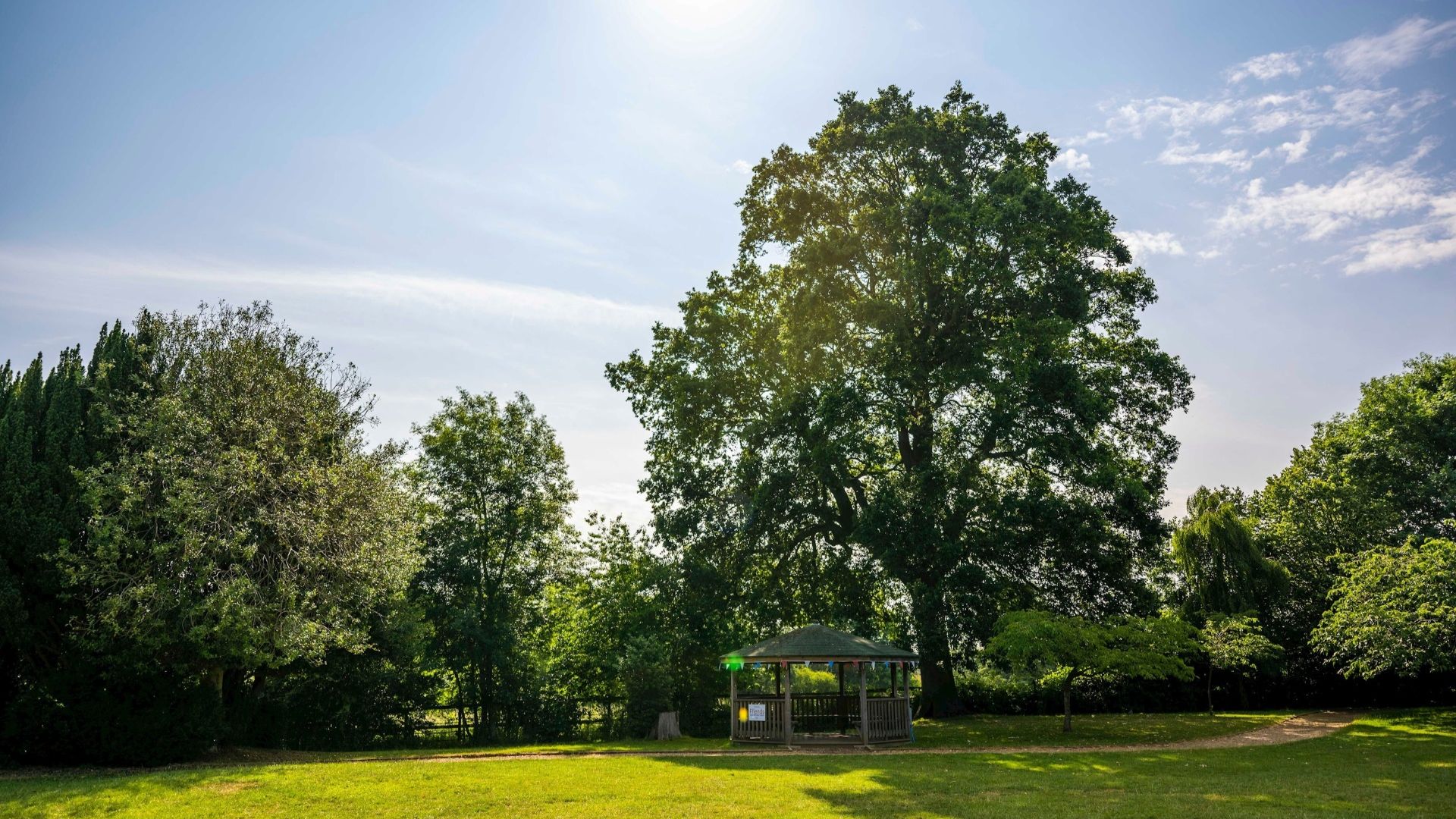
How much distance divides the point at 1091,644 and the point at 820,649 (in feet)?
21.5

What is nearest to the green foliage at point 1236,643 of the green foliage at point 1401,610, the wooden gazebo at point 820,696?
the green foliage at point 1401,610

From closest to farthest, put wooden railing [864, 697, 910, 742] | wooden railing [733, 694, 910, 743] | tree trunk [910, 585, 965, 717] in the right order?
wooden railing [864, 697, 910, 742]
wooden railing [733, 694, 910, 743]
tree trunk [910, 585, 965, 717]

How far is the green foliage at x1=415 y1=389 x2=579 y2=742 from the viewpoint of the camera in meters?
26.4

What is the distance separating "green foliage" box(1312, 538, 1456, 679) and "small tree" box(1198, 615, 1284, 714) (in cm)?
226

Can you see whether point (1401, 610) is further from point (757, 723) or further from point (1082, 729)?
point (757, 723)

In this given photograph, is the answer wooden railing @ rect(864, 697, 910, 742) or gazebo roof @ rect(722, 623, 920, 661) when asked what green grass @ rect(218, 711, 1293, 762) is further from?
gazebo roof @ rect(722, 623, 920, 661)

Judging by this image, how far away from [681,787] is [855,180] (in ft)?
64.6

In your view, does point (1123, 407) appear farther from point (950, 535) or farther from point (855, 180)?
point (855, 180)

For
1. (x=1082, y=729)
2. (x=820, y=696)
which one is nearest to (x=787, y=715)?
(x=820, y=696)

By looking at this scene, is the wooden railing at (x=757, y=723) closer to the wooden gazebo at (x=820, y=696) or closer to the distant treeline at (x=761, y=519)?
the wooden gazebo at (x=820, y=696)

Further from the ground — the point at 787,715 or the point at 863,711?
the point at 863,711

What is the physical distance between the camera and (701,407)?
27.9 meters

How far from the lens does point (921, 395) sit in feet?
83.8

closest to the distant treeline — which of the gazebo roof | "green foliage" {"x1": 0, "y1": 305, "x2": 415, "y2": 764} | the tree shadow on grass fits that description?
"green foliage" {"x1": 0, "y1": 305, "x2": 415, "y2": 764}
